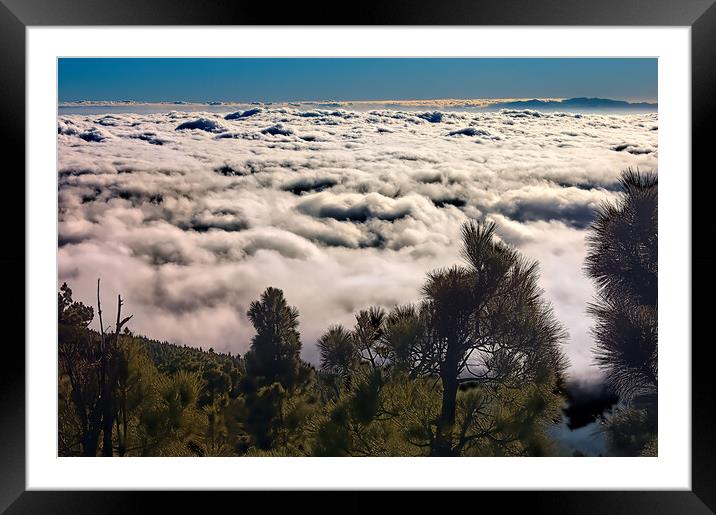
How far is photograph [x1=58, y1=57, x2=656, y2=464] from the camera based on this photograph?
13.3 ft

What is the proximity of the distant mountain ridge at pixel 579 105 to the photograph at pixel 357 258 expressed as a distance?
2 centimetres

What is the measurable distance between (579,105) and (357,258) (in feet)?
6.34

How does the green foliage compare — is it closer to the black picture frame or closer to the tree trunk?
the tree trunk

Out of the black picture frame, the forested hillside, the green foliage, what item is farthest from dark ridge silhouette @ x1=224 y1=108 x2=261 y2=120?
the green foliage

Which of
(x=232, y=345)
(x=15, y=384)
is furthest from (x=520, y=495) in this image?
(x=232, y=345)

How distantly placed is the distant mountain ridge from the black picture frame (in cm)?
214

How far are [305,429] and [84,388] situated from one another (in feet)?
4.99

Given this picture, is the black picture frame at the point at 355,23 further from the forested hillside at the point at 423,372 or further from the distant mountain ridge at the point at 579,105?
the distant mountain ridge at the point at 579,105

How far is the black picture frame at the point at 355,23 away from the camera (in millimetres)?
2047

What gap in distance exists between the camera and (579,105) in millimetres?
4297

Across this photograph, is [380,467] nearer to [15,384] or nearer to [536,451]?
[15,384]

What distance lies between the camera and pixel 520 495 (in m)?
2.19

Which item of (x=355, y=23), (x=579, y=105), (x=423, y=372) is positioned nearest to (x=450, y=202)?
(x=579, y=105)

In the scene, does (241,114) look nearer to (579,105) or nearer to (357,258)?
(357,258)
